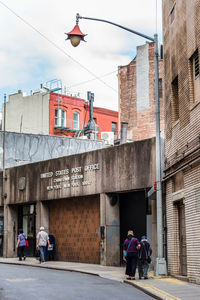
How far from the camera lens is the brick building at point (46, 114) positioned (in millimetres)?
50938

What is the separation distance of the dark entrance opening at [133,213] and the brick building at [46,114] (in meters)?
26.4

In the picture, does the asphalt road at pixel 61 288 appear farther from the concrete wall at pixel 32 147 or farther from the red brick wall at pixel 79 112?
the red brick wall at pixel 79 112

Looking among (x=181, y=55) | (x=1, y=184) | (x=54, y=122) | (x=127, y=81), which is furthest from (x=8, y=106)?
(x=181, y=55)

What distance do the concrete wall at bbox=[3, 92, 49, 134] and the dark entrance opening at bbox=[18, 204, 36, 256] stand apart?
20.5 meters

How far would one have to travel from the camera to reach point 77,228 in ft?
84.2

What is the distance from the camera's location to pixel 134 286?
15.5 meters

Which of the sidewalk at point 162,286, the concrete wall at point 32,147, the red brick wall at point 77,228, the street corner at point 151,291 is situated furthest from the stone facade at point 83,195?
the street corner at point 151,291

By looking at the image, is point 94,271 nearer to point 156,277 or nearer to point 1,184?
point 156,277

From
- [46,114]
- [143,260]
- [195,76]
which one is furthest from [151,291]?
[46,114]

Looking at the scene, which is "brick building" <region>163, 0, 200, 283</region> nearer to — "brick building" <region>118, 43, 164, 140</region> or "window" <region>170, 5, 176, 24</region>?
"window" <region>170, 5, 176, 24</region>

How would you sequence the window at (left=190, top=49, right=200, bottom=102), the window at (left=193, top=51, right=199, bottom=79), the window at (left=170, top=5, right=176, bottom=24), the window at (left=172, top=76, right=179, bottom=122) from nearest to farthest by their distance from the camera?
the window at (left=190, top=49, right=200, bottom=102) → the window at (left=193, top=51, right=199, bottom=79) → the window at (left=170, top=5, right=176, bottom=24) → the window at (left=172, top=76, right=179, bottom=122)

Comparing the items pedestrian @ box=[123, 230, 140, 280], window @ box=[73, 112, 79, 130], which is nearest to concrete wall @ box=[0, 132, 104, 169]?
window @ box=[73, 112, 79, 130]

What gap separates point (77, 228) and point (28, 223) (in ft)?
16.8

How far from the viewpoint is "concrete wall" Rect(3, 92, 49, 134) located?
5078 centimetres
